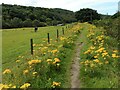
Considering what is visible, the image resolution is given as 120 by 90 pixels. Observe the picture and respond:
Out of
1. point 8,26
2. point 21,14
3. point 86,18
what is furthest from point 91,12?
point 8,26

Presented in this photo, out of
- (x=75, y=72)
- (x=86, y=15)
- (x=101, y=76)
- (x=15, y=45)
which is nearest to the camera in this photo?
(x=101, y=76)

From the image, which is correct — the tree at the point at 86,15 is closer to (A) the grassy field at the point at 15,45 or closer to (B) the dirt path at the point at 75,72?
(A) the grassy field at the point at 15,45

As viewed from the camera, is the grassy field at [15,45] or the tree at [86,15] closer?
the grassy field at [15,45]

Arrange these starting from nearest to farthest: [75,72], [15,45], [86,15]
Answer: [75,72]
[15,45]
[86,15]

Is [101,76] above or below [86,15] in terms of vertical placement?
below

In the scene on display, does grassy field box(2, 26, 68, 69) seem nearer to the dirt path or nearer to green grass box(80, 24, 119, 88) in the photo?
the dirt path

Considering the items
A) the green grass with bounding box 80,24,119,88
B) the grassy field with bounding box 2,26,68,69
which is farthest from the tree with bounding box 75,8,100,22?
the green grass with bounding box 80,24,119,88

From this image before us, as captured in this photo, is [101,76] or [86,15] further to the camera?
[86,15]

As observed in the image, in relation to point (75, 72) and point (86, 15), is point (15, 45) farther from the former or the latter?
point (86, 15)

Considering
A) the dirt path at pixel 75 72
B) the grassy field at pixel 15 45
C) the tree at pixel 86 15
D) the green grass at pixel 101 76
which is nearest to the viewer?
the green grass at pixel 101 76

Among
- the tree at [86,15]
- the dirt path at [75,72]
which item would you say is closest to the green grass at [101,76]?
the dirt path at [75,72]

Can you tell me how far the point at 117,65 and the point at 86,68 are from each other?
7.00ft

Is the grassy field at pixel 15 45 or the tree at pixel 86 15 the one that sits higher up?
the tree at pixel 86 15

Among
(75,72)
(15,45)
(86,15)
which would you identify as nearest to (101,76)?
(75,72)
